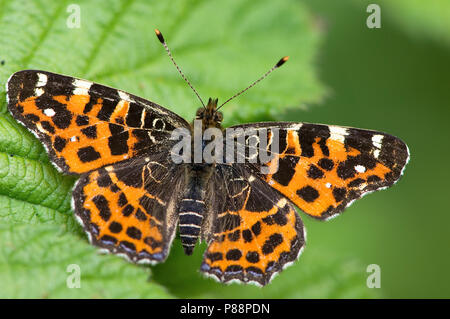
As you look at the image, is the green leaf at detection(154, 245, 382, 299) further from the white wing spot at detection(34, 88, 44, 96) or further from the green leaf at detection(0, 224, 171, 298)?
the white wing spot at detection(34, 88, 44, 96)

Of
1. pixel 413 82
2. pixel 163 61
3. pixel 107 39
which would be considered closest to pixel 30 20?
pixel 107 39

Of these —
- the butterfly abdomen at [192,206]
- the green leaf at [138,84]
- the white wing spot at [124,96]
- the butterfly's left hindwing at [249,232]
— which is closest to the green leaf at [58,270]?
the green leaf at [138,84]

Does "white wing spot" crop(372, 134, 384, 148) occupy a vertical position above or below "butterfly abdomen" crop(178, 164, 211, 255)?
above

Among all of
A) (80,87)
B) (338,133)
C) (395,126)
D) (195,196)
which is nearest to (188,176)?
(195,196)

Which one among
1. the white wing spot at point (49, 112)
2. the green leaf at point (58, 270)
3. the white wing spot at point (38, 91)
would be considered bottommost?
the green leaf at point (58, 270)

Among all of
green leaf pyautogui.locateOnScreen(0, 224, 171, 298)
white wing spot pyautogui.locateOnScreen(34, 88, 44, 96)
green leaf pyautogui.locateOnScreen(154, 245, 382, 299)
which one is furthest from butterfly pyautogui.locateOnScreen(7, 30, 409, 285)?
green leaf pyautogui.locateOnScreen(154, 245, 382, 299)

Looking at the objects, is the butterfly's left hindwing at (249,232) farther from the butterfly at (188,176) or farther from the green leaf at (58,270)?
the green leaf at (58,270)

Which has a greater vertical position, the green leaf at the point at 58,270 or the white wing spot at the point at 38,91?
the white wing spot at the point at 38,91

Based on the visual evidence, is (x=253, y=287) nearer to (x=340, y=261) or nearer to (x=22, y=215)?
(x=340, y=261)

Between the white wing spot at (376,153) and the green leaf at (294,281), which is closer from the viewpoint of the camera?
the white wing spot at (376,153)
